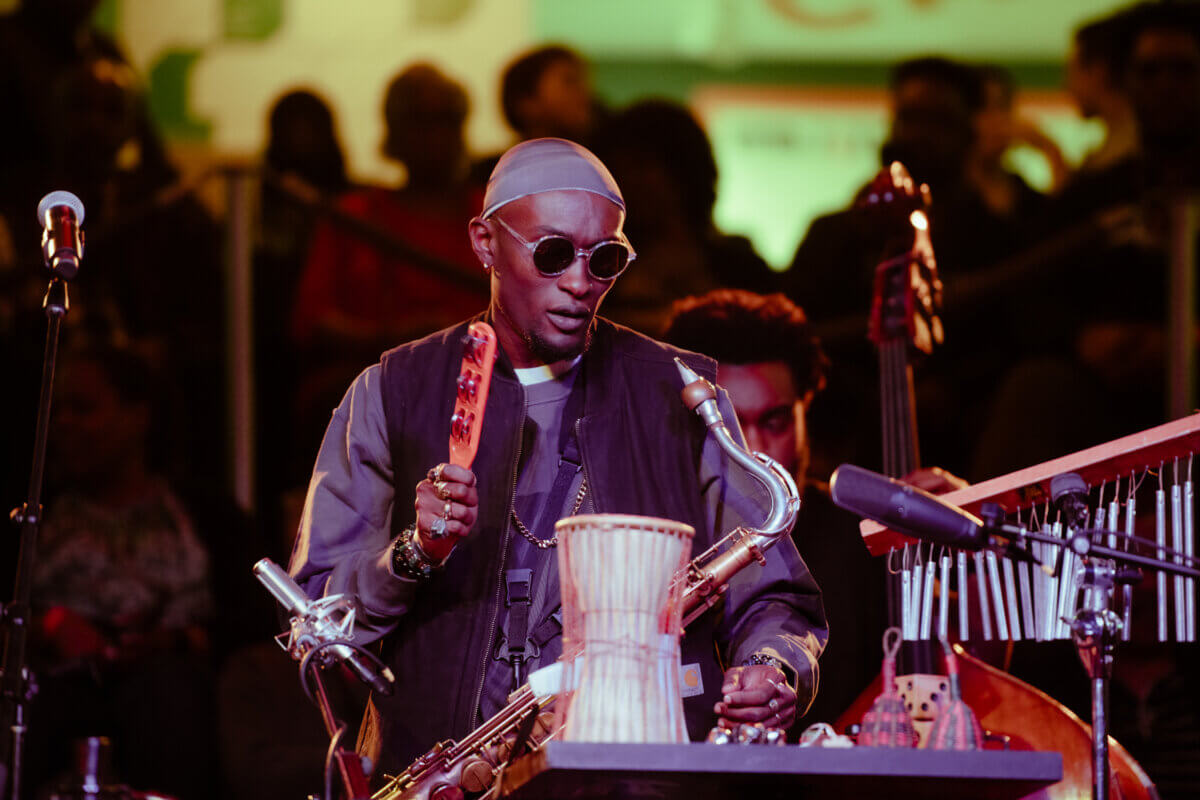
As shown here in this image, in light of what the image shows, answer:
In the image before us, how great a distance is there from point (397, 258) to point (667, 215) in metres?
1.18

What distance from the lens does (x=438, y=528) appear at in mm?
3352

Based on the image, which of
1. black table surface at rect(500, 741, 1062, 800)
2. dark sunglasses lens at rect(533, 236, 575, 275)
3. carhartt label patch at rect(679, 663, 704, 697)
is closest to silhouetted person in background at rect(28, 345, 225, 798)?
carhartt label patch at rect(679, 663, 704, 697)

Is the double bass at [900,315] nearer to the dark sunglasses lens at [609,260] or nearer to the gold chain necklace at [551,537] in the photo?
the gold chain necklace at [551,537]

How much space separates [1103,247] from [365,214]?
3.22 meters

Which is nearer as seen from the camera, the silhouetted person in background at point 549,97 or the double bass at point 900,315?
the double bass at point 900,315

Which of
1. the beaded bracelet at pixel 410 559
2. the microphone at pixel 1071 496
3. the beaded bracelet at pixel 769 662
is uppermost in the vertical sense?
the microphone at pixel 1071 496

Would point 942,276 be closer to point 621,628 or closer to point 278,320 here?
point 278,320

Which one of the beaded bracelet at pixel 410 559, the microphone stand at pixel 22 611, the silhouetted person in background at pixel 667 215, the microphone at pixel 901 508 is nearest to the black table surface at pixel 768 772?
the microphone at pixel 901 508

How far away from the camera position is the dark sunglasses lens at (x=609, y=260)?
375 centimetres

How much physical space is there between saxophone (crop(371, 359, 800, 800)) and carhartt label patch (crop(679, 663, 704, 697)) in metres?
0.11

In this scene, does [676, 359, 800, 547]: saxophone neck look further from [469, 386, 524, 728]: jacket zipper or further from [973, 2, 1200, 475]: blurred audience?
[973, 2, 1200, 475]: blurred audience

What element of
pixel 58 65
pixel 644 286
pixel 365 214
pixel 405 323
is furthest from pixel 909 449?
pixel 58 65

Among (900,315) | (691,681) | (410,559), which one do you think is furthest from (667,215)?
(410,559)

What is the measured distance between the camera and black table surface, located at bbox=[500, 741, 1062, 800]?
99.3 inches
